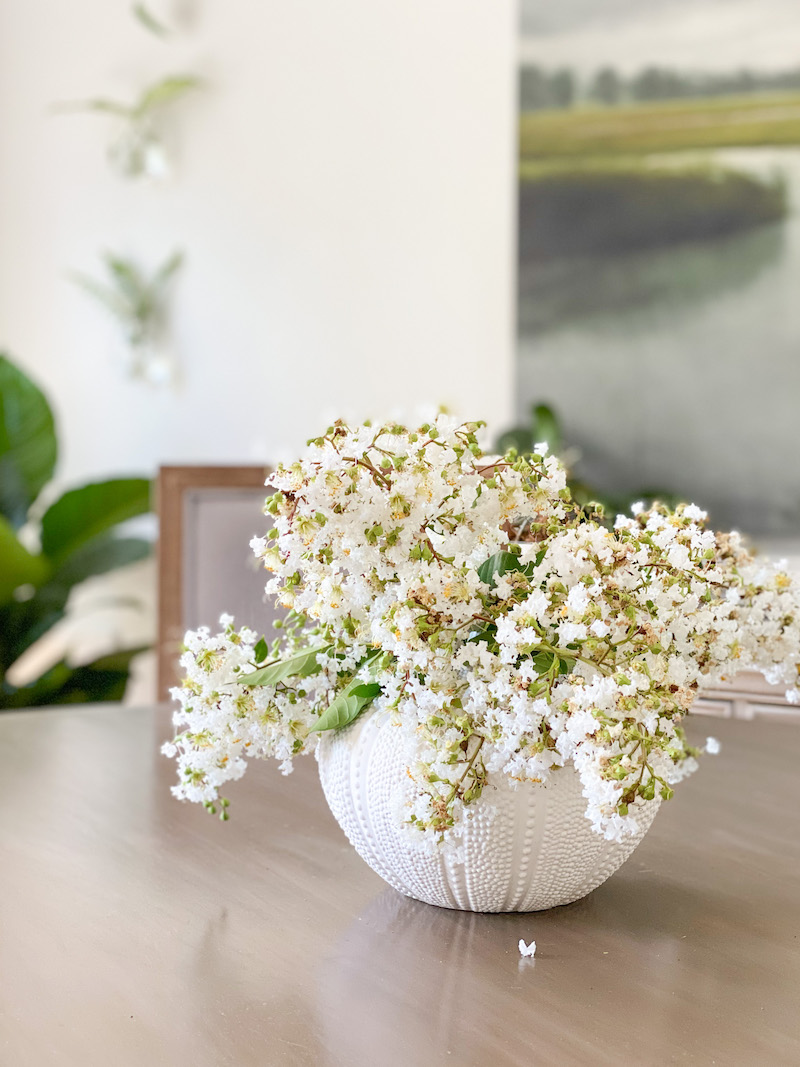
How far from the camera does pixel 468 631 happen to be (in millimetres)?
644

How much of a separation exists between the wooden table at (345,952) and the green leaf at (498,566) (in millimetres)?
221

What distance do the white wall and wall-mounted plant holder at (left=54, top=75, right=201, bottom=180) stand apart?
5 centimetres

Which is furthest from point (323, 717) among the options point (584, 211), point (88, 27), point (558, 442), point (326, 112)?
point (88, 27)

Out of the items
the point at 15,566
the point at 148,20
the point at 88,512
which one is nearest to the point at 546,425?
the point at 88,512

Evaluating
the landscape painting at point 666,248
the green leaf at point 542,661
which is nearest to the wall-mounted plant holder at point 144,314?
the landscape painting at point 666,248

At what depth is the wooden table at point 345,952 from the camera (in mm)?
533

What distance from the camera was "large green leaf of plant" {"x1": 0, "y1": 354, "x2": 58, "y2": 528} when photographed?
295 cm

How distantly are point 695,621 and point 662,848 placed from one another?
0.27 meters

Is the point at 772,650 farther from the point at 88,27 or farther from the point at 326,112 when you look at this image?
the point at 88,27

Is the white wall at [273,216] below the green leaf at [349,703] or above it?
above

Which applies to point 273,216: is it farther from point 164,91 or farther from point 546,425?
point 546,425

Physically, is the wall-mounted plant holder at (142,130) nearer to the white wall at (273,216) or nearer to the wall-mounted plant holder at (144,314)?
the white wall at (273,216)

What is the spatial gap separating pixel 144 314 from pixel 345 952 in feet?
10.1

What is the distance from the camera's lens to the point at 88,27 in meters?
3.54
